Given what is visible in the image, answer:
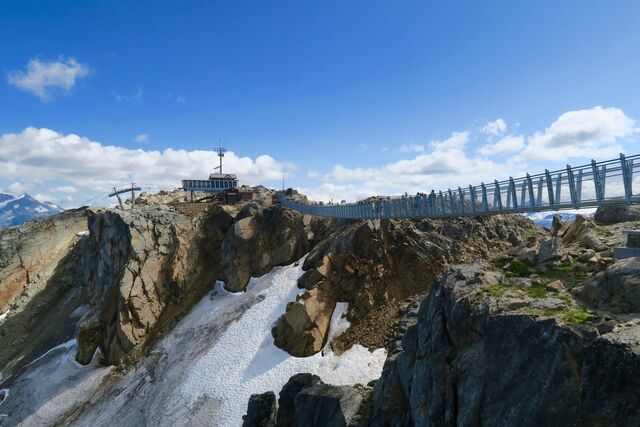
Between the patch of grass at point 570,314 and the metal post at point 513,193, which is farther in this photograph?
the metal post at point 513,193

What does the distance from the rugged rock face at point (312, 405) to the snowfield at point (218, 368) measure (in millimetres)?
3224

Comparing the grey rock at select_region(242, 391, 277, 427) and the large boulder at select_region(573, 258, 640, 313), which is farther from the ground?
the large boulder at select_region(573, 258, 640, 313)

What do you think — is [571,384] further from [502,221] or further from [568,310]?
[502,221]

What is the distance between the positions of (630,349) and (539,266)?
7.17 m

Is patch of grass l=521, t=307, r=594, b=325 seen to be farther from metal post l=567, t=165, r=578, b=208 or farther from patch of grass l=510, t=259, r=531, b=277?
metal post l=567, t=165, r=578, b=208

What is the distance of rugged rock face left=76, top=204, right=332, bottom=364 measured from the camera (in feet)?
111

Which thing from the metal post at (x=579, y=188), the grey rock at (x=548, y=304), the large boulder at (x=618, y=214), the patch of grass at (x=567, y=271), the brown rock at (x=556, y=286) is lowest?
the grey rock at (x=548, y=304)

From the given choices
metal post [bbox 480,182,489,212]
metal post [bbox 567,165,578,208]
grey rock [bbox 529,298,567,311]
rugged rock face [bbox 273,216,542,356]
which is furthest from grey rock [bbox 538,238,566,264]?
rugged rock face [bbox 273,216,542,356]

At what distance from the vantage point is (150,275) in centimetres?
3644

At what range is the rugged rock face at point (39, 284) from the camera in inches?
1614

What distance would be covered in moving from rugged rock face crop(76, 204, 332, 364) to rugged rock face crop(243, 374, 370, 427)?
17.0 metres

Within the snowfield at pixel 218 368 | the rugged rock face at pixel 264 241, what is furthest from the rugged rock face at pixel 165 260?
the snowfield at pixel 218 368

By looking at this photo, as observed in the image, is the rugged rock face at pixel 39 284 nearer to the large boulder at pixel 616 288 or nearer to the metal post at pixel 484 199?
the metal post at pixel 484 199

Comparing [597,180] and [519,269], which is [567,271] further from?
[597,180]
